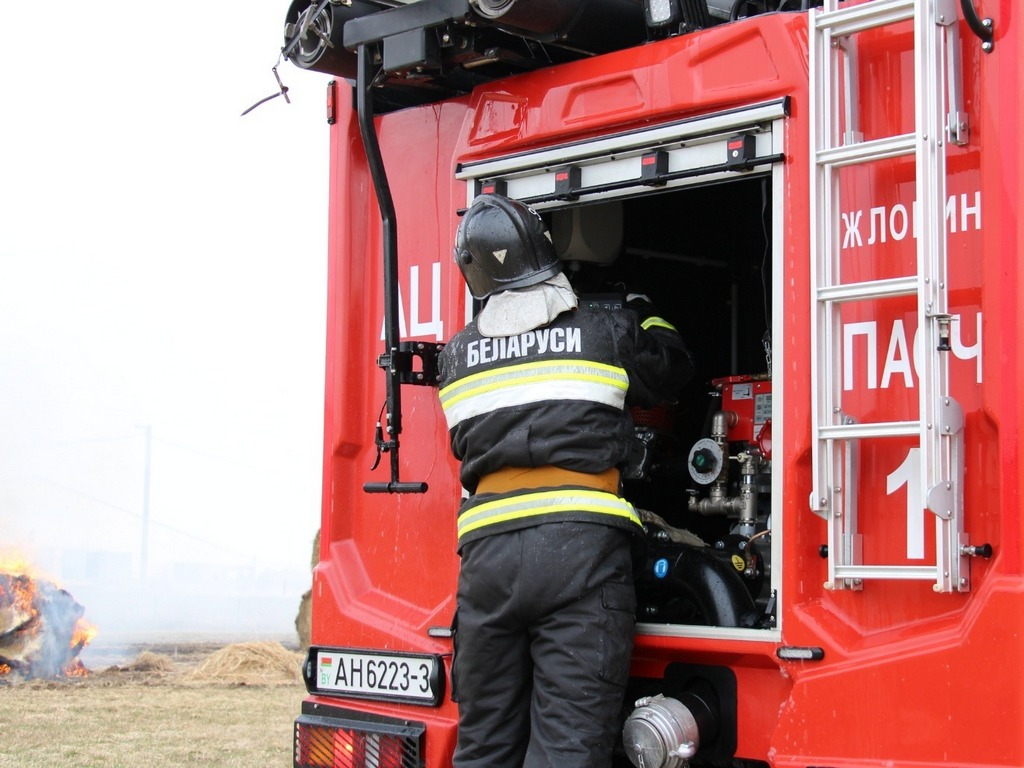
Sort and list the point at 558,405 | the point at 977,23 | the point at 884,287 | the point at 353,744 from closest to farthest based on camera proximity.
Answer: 1. the point at 977,23
2. the point at 884,287
3. the point at 558,405
4. the point at 353,744

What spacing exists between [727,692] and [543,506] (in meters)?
0.72

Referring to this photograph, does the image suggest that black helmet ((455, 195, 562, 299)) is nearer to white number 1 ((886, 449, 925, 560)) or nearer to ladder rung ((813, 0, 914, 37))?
ladder rung ((813, 0, 914, 37))

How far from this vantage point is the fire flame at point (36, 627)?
37.7 ft

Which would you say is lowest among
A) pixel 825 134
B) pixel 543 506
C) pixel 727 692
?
pixel 727 692

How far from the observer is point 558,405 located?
4012mm

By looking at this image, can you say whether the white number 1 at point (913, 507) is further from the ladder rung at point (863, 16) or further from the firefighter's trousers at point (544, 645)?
the ladder rung at point (863, 16)

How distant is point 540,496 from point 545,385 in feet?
1.04

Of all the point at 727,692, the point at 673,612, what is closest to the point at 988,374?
the point at 727,692

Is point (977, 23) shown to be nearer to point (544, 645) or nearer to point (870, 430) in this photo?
point (870, 430)

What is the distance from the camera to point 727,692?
3.94 meters

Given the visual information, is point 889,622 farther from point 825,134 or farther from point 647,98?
point 647,98

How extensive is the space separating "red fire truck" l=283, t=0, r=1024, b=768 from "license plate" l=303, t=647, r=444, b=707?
0.01 m

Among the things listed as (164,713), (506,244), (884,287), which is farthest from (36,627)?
(884,287)

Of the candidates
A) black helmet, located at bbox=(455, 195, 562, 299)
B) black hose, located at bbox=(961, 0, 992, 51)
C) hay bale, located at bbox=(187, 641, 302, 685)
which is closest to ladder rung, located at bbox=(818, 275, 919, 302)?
black hose, located at bbox=(961, 0, 992, 51)
